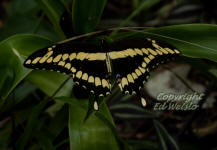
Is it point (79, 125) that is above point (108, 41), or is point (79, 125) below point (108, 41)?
below

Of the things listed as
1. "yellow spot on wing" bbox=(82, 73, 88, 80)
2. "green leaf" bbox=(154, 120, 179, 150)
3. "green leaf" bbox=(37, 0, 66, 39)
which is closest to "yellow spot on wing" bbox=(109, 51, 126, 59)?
"yellow spot on wing" bbox=(82, 73, 88, 80)

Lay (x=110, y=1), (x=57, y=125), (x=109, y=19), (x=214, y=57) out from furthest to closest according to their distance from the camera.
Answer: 1. (x=110, y=1)
2. (x=109, y=19)
3. (x=57, y=125)
4. (x=214, y=57)

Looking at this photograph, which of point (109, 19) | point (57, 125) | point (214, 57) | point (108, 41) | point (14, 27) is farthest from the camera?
point (109, 19)

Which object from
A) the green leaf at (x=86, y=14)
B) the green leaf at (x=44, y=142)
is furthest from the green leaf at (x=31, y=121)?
the green leaf at (x=86, y=14)

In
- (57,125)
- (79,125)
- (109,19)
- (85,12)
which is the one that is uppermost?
(85,12)

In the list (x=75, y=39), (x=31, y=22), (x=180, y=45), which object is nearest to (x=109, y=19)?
(x=31, y=22)

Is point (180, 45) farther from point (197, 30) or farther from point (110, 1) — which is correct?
point (110, 1)

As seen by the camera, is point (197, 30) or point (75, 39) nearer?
point (197, 30)
